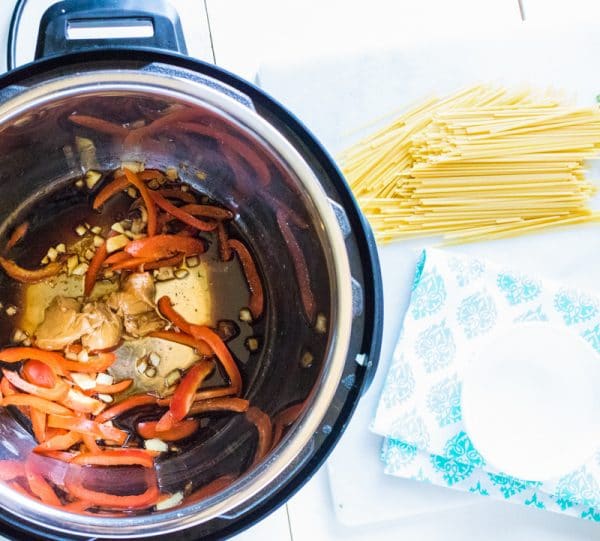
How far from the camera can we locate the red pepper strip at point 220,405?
914 mm

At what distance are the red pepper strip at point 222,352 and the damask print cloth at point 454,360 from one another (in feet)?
0.61

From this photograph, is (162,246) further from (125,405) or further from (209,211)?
(125,405)

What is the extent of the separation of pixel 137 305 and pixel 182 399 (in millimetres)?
123

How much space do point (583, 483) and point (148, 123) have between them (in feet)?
2.23

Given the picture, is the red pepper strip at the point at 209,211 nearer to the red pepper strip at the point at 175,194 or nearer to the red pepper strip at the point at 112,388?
the red pepper strip at the point at 175,194

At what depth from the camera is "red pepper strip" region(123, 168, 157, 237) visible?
0.92m

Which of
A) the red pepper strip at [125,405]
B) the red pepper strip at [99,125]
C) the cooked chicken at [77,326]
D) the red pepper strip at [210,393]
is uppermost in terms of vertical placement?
the red pepper strip at [99,125]

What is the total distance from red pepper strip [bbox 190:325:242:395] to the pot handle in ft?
1.08

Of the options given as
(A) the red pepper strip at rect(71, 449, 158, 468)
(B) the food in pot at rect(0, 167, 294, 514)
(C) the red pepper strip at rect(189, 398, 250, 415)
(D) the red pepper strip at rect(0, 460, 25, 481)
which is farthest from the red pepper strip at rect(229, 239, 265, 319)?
(D) the red pepper strip at rect(0, 460, 25, 481)

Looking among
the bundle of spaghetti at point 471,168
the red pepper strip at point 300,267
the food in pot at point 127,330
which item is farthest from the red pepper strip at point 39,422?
the bundle of spaghetti at point 471,168

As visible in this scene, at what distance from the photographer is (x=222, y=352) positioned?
0.93m

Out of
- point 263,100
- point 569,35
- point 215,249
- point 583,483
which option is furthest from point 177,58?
point 583,483

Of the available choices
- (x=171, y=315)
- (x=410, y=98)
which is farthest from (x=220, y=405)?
(x=410, y=98)

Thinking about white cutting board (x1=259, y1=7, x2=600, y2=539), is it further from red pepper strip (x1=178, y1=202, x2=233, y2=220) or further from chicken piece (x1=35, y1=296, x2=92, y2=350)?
chicken piece (x1=35, y1=296, x2=92, y2=350)
